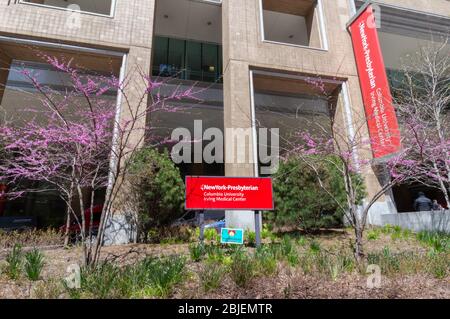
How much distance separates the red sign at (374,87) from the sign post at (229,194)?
5394 mm

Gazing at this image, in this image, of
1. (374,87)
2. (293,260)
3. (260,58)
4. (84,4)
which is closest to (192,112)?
(260,58)

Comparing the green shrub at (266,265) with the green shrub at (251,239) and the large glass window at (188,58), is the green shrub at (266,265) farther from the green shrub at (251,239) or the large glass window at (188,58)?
the large glass window at (188,58)

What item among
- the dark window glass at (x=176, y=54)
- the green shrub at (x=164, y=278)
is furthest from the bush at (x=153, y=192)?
the dark window glass at (x=176, y=54)

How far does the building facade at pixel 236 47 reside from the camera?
10.9 meters

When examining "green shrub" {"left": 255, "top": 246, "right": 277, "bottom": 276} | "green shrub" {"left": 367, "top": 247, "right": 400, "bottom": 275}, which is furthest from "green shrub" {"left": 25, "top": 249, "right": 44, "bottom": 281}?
"green shrub" {"left": 367, "top": 247, "right": 400, "bottom": 275}

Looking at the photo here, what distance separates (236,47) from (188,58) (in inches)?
275

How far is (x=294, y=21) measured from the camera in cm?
1631

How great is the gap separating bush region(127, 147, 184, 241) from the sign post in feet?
3.90

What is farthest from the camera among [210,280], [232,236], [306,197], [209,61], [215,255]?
[209,61]

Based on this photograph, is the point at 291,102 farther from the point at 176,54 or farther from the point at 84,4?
the point at 84,4

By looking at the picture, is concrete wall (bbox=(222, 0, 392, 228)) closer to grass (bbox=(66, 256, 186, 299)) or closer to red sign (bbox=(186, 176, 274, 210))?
red sign (bbox=(186, 176, 274, 210))

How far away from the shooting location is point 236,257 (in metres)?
5.12
